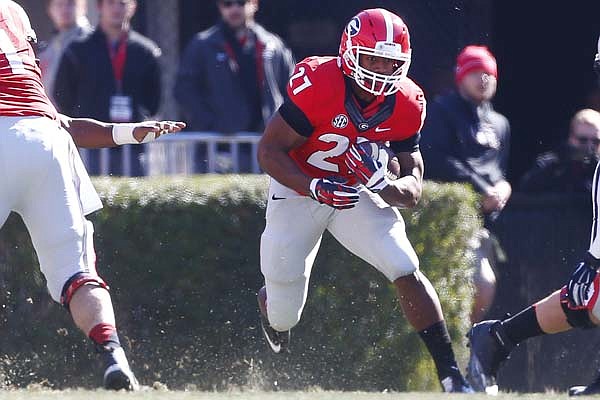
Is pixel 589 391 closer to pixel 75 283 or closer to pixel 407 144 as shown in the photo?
pixel 407 144

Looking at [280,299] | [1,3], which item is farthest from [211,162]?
[1,3]

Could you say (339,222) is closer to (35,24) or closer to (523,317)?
(523,317)

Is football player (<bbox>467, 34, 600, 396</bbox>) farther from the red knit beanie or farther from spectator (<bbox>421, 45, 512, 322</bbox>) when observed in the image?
the red knit beanie

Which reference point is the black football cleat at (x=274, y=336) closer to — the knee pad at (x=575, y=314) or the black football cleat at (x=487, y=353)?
the black football cleat at (x=487, y=353)

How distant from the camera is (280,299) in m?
6.85

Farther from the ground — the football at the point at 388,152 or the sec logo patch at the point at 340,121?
the sec logo patch at the point at 340,121

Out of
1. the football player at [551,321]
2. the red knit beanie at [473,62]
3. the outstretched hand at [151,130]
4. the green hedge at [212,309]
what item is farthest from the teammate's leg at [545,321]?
the red knit beanie at [473,62]

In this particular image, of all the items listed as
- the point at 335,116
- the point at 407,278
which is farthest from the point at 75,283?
the point at 407,278

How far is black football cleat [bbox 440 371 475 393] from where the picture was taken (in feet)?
20.9

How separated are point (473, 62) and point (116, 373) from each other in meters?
3.20

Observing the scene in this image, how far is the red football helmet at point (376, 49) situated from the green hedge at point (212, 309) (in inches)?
50.2

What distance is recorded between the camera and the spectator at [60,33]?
886 cm

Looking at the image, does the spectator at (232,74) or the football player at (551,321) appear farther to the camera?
the spectator at (232,74)

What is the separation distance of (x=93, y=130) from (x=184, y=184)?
1071 mm
